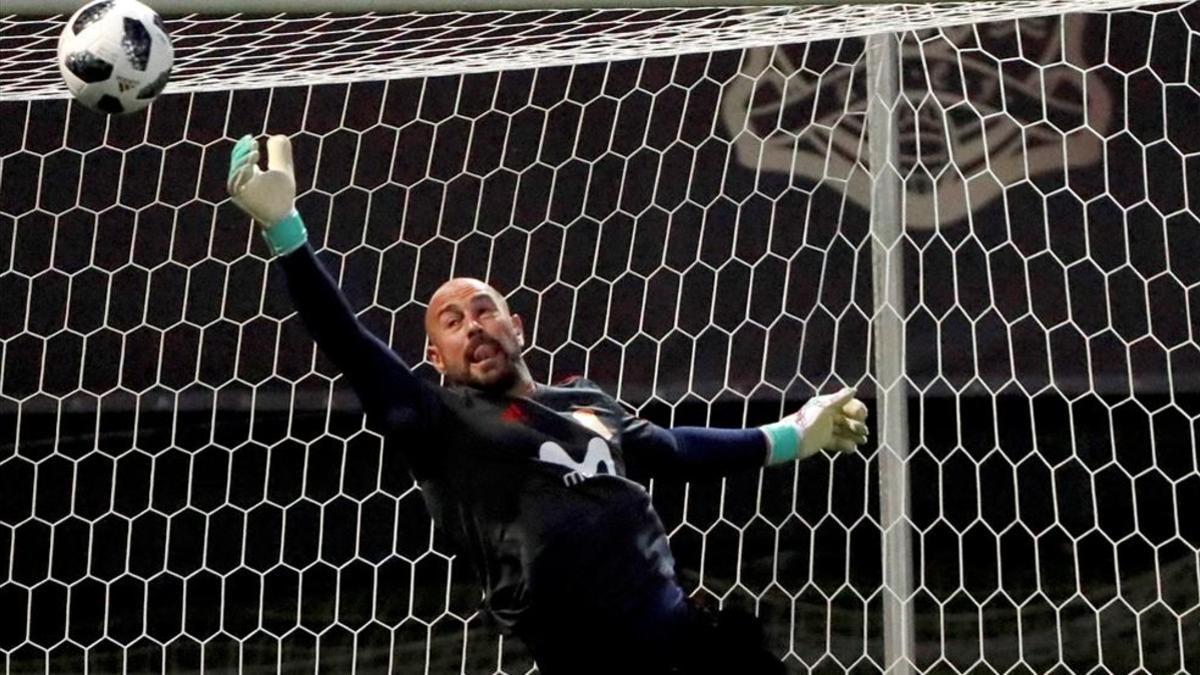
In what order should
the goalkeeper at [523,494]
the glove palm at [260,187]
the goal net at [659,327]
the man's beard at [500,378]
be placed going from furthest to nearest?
the goal net at [659,327] → the man's beard at [500,378] → the goalkeeper at [523,494] → the glove palm at [260,187]

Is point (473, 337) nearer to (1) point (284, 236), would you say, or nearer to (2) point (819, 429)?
(1) point (284, 236)

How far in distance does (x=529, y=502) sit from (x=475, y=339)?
230 millimetres

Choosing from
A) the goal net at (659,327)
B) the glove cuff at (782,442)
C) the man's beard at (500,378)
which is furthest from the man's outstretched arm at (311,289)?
the goal net at (659,327)

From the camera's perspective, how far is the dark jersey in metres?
2.43

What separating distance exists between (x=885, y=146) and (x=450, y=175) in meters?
0.93

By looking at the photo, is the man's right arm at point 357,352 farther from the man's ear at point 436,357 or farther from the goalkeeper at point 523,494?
the man's ear at point 436,357

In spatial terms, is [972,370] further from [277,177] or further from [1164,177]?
[277,177]

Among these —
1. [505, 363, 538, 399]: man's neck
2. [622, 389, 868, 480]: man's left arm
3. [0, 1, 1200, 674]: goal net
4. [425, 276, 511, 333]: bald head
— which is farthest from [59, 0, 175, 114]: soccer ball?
[0, 1, 1200, 674]: goal net

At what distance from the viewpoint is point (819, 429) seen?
2795 mm

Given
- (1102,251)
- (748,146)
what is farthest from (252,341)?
(1102,251)

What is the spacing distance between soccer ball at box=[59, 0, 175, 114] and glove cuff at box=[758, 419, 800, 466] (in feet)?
2.95

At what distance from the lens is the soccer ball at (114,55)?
2.50 m

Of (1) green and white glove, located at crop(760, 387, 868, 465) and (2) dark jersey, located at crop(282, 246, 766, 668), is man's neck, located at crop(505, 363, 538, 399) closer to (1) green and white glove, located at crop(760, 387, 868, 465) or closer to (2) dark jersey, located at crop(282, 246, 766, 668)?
(2) dark jersey, located at crop(282, 246, 766, 668)

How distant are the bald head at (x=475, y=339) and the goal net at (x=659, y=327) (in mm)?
1097
